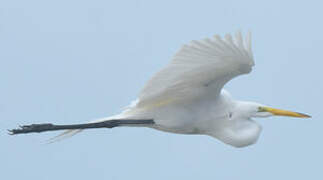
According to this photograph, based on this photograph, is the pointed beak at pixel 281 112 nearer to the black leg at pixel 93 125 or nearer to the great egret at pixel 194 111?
the great egret at pixel 194 111

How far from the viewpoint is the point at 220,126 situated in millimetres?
9422

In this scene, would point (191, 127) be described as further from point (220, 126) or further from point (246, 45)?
point (246, 45)

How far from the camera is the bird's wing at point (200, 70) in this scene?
786 cm

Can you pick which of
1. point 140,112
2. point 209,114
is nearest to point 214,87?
point 209,114

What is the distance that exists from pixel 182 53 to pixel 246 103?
197 centimetres

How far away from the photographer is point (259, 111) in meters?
9.67

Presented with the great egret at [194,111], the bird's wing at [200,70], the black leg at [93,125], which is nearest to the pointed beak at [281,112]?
the great egret at [194,111]

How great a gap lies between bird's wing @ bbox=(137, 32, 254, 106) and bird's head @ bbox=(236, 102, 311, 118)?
453 millimetres

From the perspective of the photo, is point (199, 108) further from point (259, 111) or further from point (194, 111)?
point (259, 111)

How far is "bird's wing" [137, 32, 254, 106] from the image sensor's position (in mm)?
7859

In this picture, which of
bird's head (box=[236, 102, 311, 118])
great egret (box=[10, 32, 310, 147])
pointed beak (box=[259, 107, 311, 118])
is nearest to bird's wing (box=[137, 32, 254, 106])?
great egret (box=[10, 32, 310, 147])

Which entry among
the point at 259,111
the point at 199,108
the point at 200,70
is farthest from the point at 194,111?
the point at 200,70

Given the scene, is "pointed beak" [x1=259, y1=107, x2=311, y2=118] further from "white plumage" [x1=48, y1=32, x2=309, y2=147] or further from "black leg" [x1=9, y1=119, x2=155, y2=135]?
"black leg" [x1=9, y1=119, x2=155, y2=135]

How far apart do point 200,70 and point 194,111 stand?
1.01 metres
